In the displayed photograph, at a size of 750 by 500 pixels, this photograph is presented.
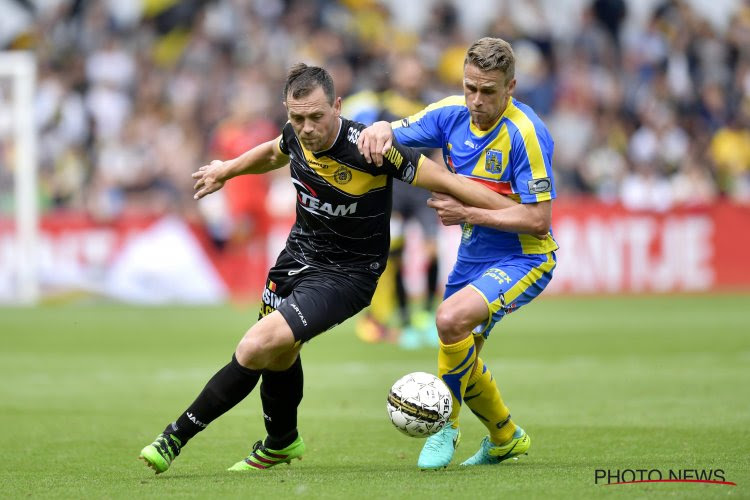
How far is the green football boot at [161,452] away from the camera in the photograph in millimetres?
6238

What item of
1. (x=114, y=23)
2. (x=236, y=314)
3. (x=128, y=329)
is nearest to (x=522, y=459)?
(x=128, y=329)

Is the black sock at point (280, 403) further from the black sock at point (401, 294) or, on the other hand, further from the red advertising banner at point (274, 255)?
the red advertising banner at point (274, 255)

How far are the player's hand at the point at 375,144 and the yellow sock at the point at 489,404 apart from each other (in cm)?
135

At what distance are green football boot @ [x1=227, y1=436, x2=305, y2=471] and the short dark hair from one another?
1960 millimetres

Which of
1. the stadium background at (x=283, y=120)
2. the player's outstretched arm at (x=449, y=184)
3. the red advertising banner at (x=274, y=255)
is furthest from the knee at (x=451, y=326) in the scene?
the red advertising banner at (x=274, y=255)

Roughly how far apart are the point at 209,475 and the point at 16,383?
5.13 meters

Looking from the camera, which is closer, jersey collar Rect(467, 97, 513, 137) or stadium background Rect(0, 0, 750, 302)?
jersey collar Rect(467, 97, 513, 137)

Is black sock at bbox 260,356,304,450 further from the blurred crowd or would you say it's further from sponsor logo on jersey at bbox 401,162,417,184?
the blurred crowd

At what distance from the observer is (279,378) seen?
6.93 meters

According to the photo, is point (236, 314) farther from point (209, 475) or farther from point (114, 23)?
point (209, 475)

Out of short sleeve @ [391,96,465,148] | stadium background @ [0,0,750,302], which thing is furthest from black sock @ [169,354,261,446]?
stadium background @ [0,0,750,302]

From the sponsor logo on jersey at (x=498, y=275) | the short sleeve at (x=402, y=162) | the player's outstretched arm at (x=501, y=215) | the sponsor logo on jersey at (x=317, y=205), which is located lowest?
the sponsor logo on jersey at (x=498, y=275)

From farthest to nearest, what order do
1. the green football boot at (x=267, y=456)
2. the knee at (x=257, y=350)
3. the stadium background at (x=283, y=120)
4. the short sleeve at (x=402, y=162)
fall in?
the stadium background at (x=283, y=120)
the green football boot at (x=267, y=456)
the short sleeve at (x=402, y=162)
the knee at (x=257, y=350)

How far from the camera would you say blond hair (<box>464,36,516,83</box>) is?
263 inches
